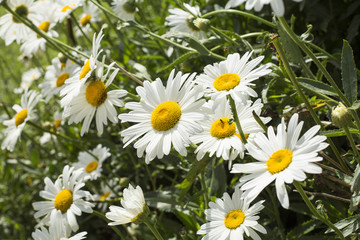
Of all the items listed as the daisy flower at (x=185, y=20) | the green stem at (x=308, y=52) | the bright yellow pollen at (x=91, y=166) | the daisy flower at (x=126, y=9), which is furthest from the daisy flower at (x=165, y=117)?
the bright yellow pollen at (x=91, y=166)

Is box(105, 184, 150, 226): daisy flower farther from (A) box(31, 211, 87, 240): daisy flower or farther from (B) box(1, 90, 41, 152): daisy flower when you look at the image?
(B) box(1, 90, 41, 152): daisy flower

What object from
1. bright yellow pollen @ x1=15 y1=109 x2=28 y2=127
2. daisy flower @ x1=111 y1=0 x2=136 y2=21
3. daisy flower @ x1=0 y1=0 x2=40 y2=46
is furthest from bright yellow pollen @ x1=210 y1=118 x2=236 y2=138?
daisy flower @ x1=0 y1=0 x2=40 y2=46

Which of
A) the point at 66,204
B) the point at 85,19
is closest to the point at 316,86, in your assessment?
the point at 66,204

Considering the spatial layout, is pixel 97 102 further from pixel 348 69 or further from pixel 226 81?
pixel 348 69

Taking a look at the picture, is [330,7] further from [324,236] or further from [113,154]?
[113,154]

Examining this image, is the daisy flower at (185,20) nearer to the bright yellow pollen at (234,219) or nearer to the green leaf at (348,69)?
the green leaf at (348,69)

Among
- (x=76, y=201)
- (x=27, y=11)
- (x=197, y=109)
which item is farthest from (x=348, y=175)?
(x=27, y=11)
